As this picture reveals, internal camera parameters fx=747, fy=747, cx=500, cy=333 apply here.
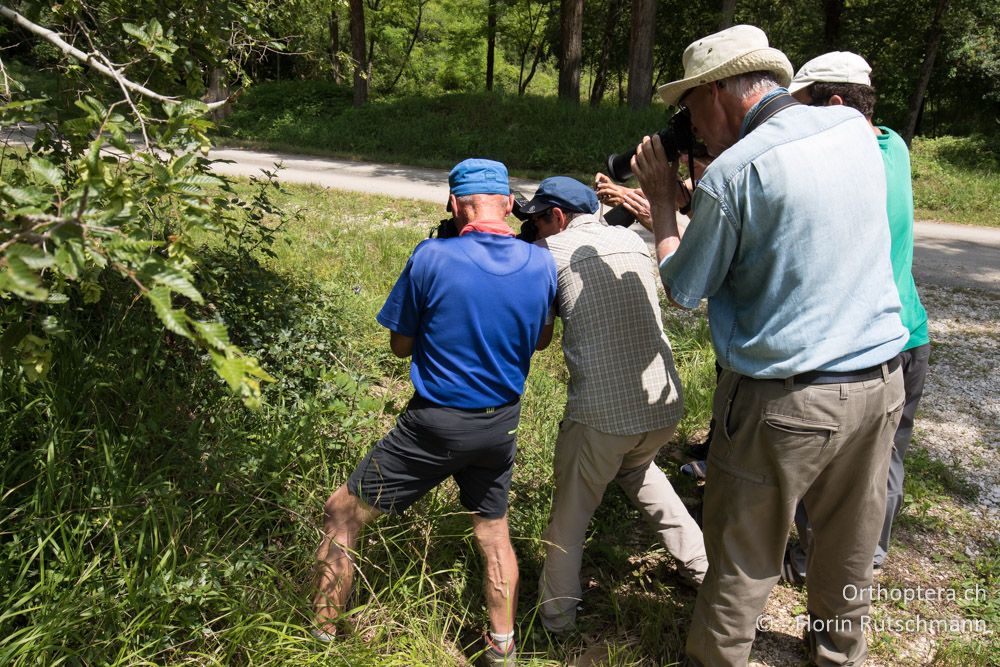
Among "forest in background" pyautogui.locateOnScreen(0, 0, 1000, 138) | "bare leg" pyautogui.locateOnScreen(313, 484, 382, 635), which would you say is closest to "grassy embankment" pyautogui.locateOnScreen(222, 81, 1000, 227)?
"forest in background" pyautogui.locateOnScreen(0, 0, 1000, 138)

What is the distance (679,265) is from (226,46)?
2.74 m

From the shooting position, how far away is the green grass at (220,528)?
2.50m

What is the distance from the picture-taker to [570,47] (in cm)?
1695

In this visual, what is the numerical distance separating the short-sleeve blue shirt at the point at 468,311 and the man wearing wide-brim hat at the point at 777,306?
1.64ft

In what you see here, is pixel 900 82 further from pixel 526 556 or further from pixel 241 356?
pixel 241 356

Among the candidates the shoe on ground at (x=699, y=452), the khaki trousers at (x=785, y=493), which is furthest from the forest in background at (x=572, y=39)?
the shoe on ground at (x=699, y=452)

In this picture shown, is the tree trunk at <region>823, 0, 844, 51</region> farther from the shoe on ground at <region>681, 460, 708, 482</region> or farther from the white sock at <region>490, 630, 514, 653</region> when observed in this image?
the white sock at <region>490, 630, 514, 653</region>

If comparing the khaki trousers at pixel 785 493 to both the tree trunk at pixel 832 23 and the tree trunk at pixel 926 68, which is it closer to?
the tree trunk at pixel 926 68

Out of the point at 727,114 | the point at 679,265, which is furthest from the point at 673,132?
the point at 679,265

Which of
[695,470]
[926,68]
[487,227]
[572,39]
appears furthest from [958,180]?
[487,227]

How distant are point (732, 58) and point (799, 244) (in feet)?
1.94

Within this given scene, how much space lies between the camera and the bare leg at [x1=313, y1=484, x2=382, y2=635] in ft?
8.80

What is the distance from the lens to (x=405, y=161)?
49.1 feet

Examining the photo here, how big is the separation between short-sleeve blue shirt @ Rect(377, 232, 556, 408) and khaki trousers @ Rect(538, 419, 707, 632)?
452mm
